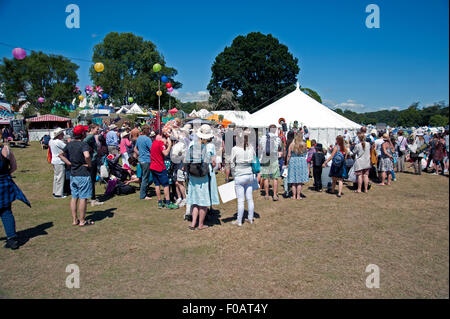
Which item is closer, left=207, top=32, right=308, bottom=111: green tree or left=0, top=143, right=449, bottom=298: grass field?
left=0, top=143, right=449, bottom=298: grass field

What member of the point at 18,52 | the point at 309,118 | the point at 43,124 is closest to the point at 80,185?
the point at 18,52

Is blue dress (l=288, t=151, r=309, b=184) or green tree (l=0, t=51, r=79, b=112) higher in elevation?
green tree (l=0, t=51, r=79, b=112)

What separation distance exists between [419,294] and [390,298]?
1.18 ft

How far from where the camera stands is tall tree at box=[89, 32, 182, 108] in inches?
1818

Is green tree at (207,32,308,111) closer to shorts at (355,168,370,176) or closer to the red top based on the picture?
shorts at (355,168,370,176)

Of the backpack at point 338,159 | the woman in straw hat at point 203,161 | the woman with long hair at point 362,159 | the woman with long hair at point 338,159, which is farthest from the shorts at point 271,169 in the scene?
the woman with long hair at point 362,159

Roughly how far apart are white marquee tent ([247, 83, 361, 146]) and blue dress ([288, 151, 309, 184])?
465 inches

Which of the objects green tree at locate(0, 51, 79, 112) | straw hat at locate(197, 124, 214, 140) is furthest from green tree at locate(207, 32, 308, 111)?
straw hat at locate(197, 124, 214, 140)

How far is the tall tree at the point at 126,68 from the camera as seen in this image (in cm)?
4619

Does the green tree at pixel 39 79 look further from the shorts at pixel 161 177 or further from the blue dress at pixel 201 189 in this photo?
the blue dress at pixel 201 189

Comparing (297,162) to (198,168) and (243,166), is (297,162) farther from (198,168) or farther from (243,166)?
(198,168)

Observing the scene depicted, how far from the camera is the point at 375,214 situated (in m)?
6.08

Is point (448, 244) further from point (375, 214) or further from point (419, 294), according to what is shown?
point (375, 214)
